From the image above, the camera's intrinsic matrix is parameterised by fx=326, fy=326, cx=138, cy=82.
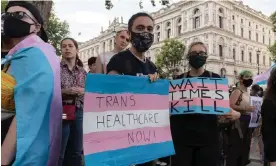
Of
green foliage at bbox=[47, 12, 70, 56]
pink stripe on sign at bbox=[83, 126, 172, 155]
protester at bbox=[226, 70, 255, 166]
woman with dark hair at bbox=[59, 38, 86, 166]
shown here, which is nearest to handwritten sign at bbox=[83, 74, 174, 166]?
pink stripe on sign at bbox=[83, 126, 172, 155]

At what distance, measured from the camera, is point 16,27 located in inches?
78.7

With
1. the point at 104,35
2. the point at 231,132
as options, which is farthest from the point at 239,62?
the point at 231,132

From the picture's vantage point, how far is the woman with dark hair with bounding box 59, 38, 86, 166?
12.1 feet

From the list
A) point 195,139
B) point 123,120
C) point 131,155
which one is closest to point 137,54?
point 123,120

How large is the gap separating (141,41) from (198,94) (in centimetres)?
87

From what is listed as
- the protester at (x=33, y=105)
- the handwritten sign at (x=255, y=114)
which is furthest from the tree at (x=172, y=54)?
the protester at (x=33, y=105)

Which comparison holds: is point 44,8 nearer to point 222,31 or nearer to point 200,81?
point 200,81

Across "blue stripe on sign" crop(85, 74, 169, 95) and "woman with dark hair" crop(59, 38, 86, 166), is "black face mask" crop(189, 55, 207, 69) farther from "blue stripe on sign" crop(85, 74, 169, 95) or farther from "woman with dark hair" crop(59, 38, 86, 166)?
"woman with dark hair" crop(59, 38, 86, 166)

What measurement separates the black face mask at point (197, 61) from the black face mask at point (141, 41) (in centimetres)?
69

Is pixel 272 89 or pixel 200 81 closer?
pixel 272 89

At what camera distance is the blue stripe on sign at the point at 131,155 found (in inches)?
88.1

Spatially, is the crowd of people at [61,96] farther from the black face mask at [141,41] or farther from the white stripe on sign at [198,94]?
the white stripe on sign at [198,94]

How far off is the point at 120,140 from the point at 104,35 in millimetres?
98187

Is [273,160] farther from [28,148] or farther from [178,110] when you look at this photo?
[28,148]
